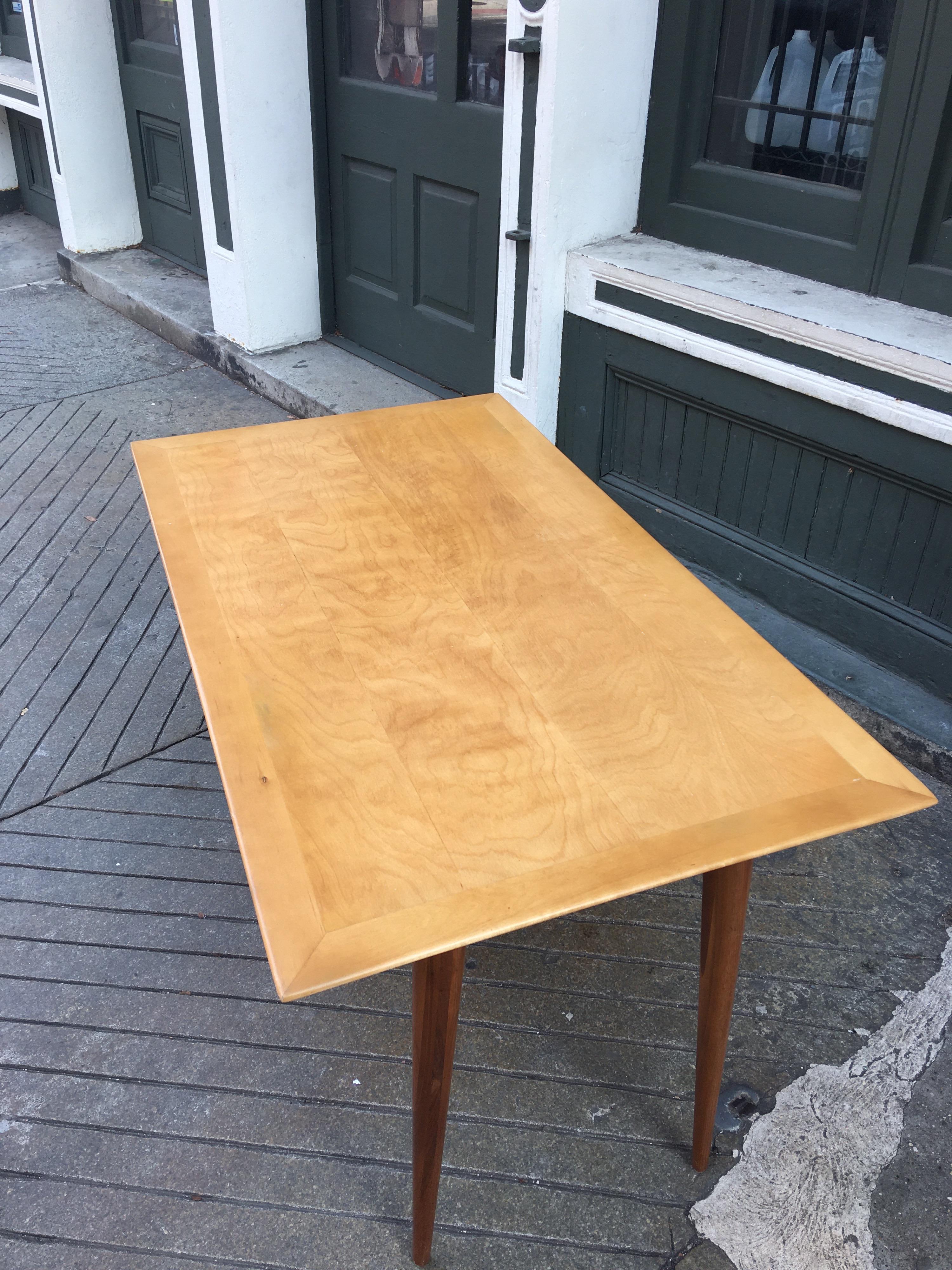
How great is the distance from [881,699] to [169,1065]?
1808mm

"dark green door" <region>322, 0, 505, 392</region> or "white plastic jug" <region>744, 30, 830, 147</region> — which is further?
"dark green door" <region>322, 0, 505, 392</region>

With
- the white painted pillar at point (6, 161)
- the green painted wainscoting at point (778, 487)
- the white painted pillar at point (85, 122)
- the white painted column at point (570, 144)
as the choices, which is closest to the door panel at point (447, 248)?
the white painted column at point (570, 144)

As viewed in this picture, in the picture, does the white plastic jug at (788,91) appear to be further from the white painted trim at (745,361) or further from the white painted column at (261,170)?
the white painted column at (261,170)

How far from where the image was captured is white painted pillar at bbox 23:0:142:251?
201 inches

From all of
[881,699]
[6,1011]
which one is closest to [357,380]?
[881,699]

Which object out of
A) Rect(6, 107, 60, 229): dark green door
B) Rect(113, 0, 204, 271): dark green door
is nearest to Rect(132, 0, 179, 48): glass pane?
Rect(113, 0, 204, 271): dark green door

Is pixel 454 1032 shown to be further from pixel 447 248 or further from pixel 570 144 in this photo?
pixel 447 248

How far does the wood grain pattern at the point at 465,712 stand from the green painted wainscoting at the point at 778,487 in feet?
2.63

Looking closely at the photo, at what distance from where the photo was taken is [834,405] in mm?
2412

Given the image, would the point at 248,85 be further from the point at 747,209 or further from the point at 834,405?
the point at 834,405

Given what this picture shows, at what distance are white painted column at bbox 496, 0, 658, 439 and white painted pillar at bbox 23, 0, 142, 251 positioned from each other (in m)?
3.18

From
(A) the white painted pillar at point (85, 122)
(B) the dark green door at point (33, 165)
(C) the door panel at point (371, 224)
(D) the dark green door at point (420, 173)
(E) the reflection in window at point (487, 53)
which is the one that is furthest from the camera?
(B) the dark green door at point (33, 165)

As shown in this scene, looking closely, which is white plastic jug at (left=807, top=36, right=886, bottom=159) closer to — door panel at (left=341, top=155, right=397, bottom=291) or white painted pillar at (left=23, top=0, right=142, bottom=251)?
door panel at (left=341, top=155, right=397, bottom=291)

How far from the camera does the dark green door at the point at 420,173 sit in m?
3.42
